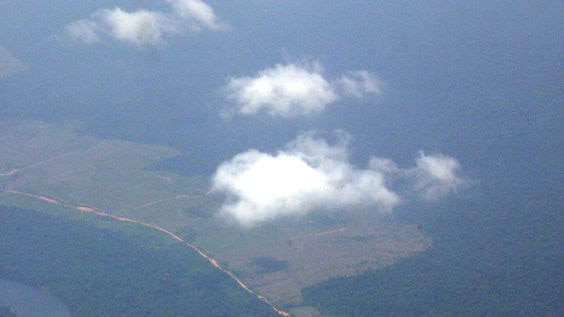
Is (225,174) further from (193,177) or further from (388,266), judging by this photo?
(388,266)

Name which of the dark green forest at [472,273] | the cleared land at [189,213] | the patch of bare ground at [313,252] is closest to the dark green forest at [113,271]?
the cleared land at [189,213]

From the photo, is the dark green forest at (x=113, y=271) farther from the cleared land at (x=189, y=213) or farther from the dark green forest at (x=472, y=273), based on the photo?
the dark green forest at (x=472, y=273)

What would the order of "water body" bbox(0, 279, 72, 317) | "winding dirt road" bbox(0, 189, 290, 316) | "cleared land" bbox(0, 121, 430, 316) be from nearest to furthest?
"water body" bbox(0, 279, 72, 317), "winding dirt road" bbox(0, 189, 290, 316), "cleared land" bbox(0, 121, 430, 316)

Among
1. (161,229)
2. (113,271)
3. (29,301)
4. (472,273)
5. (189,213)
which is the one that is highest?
(189,213)

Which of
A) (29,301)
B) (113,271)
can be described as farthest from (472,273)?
(29,301)

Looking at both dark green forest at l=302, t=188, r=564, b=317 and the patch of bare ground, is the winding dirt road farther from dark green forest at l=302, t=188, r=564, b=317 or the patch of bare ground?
dark green forest at l=302, t=188, r=564, b=317

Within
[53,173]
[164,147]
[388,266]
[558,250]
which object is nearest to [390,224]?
[388,266]

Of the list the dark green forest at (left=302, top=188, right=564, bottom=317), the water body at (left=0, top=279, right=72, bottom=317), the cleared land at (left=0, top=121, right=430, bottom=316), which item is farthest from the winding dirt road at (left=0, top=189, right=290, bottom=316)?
the water body at (left=0, top=279, right=72, bottom=317)

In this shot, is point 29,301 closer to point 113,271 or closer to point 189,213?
point 113,271
